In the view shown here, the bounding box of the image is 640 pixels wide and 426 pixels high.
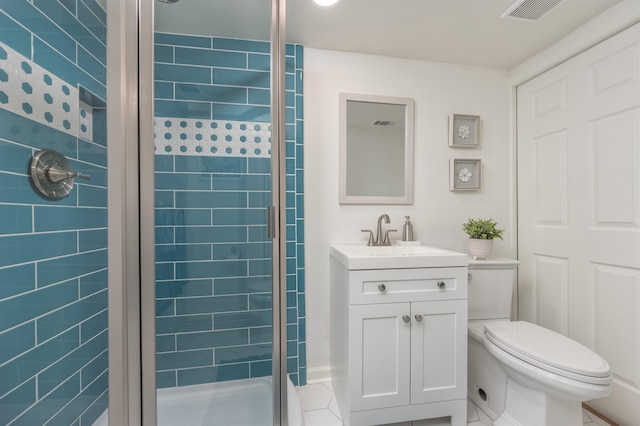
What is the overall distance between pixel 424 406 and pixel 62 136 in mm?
1746

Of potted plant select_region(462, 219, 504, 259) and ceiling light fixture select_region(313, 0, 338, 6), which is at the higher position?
ceiling light fixture select_region(313, 0, 338, 6)

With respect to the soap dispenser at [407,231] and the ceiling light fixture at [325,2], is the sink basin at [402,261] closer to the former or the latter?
the soap dispenser at [407,231]

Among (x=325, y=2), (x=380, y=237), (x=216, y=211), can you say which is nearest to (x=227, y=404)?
(x=216, y=211)

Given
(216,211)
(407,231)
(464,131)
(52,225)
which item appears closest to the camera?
(52,225)

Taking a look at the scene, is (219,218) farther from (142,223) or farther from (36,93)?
(36,93)

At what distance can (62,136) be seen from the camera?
2.67 feet

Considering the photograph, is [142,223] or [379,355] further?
[379,355]

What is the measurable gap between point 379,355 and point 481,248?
0.91 meters

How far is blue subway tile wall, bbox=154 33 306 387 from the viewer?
2.90 feet

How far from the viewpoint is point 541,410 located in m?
1.14

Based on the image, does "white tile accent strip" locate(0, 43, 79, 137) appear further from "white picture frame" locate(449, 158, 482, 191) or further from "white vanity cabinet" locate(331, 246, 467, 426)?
"white picture frame" locate(449, 158, 482, 191)

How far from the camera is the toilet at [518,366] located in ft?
3.41

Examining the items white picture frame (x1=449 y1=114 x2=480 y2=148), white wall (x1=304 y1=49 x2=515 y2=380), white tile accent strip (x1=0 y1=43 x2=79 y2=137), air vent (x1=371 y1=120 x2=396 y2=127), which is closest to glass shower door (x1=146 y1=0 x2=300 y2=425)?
white tile accent strip (x1=0 y1=43 x2=79 y2=137)

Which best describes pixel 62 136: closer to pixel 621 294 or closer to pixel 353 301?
pixel 353 301
